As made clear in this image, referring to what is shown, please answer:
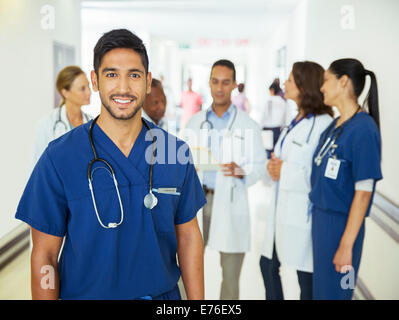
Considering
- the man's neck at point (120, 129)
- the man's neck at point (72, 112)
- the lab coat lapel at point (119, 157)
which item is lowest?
the lab coat lapel at point (119, 157)

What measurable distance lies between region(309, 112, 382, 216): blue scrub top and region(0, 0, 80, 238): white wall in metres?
2.15

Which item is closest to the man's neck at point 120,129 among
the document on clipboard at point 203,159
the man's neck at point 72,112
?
the document on clipboard at point 203,159

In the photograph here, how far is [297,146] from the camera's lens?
198 cm

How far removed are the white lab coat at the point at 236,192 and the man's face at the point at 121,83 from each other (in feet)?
3.88

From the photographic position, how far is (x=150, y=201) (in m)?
1.03

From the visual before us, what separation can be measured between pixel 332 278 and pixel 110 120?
1.20 m

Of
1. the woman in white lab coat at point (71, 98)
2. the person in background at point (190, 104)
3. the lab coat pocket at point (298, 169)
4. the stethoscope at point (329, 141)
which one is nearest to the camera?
the stethoscope at point (329, 141)

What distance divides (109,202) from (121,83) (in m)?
0.28

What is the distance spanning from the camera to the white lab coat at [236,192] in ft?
7.14

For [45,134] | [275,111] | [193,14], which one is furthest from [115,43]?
[193,14]

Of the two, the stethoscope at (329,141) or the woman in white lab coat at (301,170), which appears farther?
the woman in white lab coat at (301,170)

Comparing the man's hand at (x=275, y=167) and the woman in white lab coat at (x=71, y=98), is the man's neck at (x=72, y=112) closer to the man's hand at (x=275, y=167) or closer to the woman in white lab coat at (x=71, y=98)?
the woman in white lab coat at (x=71, y=98)

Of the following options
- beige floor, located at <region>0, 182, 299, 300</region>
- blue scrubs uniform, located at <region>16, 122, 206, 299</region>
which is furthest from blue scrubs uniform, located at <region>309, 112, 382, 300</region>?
blue scrubs uniform, located at <region>16, 122, 206, 299</region>
